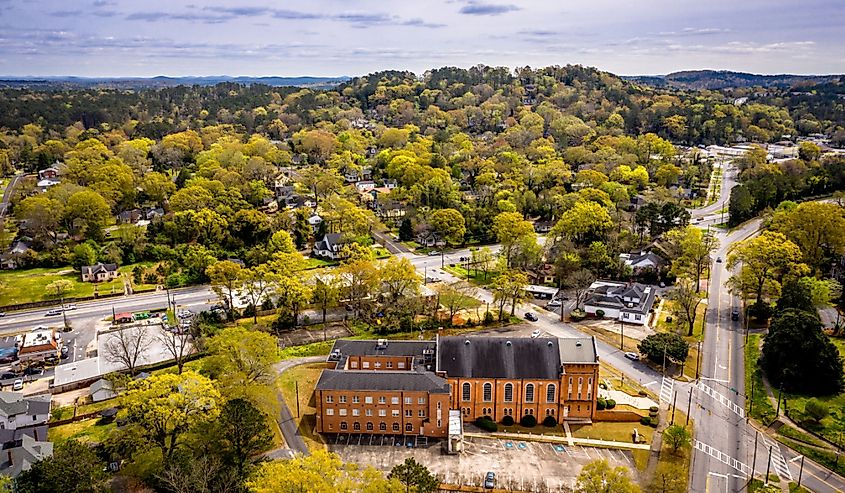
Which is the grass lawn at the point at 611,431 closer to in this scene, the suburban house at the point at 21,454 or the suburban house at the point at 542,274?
the suburban house at the point at 542,274

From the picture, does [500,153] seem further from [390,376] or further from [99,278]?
[390,376]

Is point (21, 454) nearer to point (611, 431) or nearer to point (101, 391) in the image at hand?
point (101, 391)

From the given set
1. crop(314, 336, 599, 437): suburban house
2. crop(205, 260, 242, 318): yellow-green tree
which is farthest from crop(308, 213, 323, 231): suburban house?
crop(314, 336, 599, 437): suburban house

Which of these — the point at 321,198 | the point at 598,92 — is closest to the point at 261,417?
the point at 321,198

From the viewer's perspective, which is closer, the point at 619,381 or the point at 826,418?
the point at 826,418

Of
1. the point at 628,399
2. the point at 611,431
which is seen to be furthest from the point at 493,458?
the point at 628,399

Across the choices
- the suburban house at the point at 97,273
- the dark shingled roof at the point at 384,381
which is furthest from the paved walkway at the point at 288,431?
the suburban house at the point at 97,273
